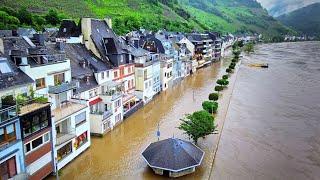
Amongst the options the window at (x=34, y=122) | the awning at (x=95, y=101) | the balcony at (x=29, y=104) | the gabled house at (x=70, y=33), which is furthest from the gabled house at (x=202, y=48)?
the window at (x=34, y=122)

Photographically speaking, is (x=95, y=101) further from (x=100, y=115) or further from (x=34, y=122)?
(x=34, y=122)

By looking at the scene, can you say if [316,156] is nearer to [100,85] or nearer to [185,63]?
[100,85]

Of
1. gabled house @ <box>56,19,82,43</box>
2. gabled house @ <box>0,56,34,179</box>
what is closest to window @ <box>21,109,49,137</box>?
gabled house @ <box>0,56,34,179</box>

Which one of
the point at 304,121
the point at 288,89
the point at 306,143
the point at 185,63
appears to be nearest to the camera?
the point at 306,143

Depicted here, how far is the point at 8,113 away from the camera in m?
27.7

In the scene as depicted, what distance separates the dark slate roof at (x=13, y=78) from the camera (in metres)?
33.2

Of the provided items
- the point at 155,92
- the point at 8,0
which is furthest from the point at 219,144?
the point at 8,0

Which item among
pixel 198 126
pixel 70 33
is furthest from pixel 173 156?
pixel 70 33

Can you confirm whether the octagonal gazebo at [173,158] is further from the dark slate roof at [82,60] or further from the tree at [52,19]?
the tree at [52,19]

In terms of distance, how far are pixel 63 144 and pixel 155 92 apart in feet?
126

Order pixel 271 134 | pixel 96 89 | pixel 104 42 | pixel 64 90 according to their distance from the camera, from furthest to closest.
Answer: pixel 104 42
pixel 271 134
pixel 96 89
pixel 64 90

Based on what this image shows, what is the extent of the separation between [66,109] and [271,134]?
28987 millimetres

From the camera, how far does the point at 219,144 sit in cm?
4478

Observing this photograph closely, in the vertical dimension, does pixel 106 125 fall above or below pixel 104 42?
below
